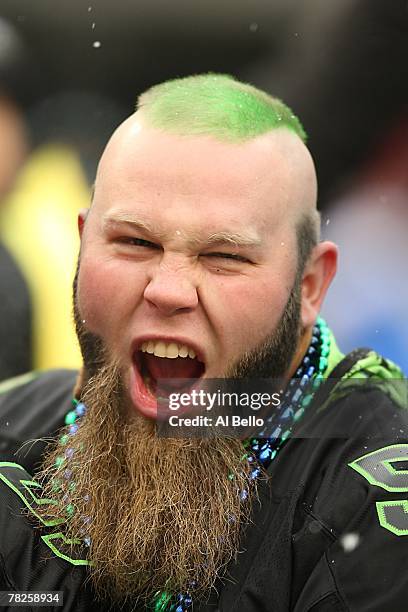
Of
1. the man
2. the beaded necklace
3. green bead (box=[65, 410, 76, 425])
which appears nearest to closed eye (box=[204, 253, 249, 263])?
the man

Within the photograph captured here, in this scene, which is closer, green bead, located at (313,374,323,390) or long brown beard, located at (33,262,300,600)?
long brown beard, located at (33,262,300,600)

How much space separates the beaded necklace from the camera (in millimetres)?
1023

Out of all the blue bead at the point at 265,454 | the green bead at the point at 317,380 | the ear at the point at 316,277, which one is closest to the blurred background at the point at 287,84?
the ear at the point at 316,277

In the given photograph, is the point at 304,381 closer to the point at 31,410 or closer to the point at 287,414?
the point at 287,414

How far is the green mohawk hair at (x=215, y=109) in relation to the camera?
1050 mm

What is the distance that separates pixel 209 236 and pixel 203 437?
0.27 metres

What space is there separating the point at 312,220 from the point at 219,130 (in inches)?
7.8

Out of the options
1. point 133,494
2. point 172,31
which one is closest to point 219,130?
point 172,31

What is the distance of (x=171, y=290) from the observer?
1.00 metres

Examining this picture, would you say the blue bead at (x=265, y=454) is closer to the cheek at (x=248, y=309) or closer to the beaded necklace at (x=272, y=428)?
the beaded necklace at (x=272, y=428)

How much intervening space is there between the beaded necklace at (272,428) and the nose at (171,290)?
0.72 ft

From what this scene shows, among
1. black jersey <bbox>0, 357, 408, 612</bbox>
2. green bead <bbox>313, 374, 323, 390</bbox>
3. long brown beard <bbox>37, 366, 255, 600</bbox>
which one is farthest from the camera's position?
green bead <bbox>313, 374, 323, 390</bbox>

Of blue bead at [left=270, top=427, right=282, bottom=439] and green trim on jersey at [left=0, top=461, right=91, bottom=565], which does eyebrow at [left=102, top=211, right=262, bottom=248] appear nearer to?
blue bead at [left=270, top=427, right=282, bottom=439]

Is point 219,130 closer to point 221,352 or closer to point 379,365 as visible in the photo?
point 221,352
